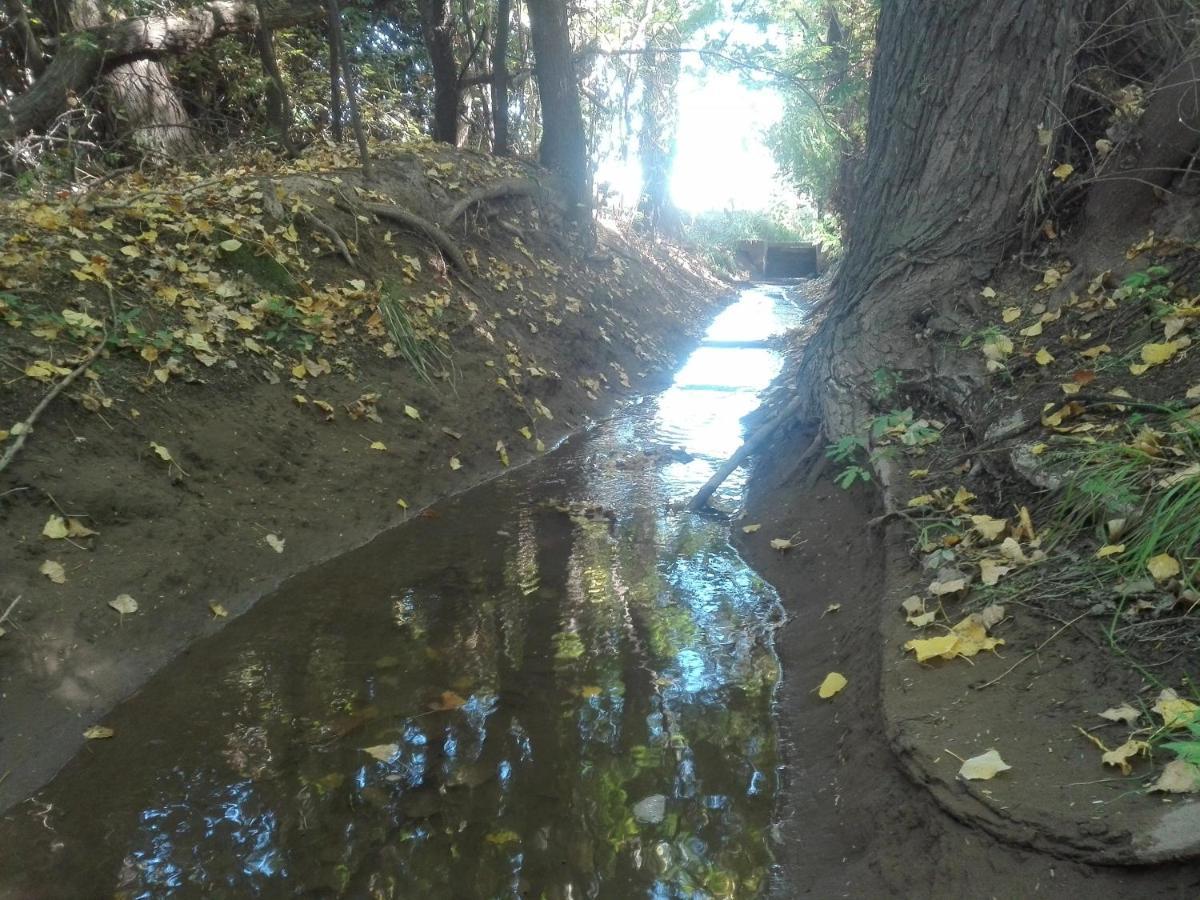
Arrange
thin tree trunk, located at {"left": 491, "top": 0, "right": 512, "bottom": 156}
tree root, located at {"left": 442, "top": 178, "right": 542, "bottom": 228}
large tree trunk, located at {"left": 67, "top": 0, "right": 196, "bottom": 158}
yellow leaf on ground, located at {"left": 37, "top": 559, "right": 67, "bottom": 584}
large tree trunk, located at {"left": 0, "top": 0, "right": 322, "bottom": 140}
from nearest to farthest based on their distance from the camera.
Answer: yellow leaf on ground, located at {"left": 37, "top": 559, "right": 67, "bottom": 584}, large tree trunk, located at {"left": 0, "top": 0, "right": 322, "bottom": 140}, tree root, located at {"left": 442, "top": 178, "right": 542, "bottom": 228}, large tree trunk, located at {"left": 67, "top": 0, "right": 196, "bottom": 158}, thin tree trunk, located at {"left": 491, "top": 0, "right": 512, "bottom": 156}

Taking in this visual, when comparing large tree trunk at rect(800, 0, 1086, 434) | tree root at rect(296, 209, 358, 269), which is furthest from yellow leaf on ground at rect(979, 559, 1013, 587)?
tree root at rect(296, 209, 358, 269)

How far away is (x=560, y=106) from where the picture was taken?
10133mm

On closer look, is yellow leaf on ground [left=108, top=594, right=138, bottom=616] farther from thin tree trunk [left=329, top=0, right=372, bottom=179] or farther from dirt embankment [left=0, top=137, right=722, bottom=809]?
thin tree trunk [left=329, top=0, right=372, bottom=179]

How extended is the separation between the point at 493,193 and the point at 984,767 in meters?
7.69

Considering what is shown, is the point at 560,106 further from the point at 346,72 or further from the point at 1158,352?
the point at 1158,352

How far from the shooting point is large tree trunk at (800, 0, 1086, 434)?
177 inches

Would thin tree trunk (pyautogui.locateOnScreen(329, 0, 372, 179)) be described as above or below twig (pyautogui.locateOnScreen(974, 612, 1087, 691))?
above

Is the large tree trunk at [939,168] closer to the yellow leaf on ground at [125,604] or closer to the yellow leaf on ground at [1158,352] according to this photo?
the yellow leaf on ground at [1158,352]

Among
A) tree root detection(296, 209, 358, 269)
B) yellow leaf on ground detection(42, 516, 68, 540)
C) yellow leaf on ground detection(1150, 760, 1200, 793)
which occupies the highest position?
tree root detection(296, 209, 358, 269)

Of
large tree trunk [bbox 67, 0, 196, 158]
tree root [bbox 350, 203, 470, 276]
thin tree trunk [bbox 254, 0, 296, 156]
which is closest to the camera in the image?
tree root [bbox 350, 203, 470, 276]

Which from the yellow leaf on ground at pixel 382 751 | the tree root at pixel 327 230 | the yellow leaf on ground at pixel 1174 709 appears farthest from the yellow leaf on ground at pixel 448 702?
the tree root at pixel 327 230

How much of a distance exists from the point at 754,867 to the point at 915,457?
2.28 meters

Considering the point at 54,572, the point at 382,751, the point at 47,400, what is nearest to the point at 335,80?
the point at 47,400

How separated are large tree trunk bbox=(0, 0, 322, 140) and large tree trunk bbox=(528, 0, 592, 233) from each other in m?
2.59
